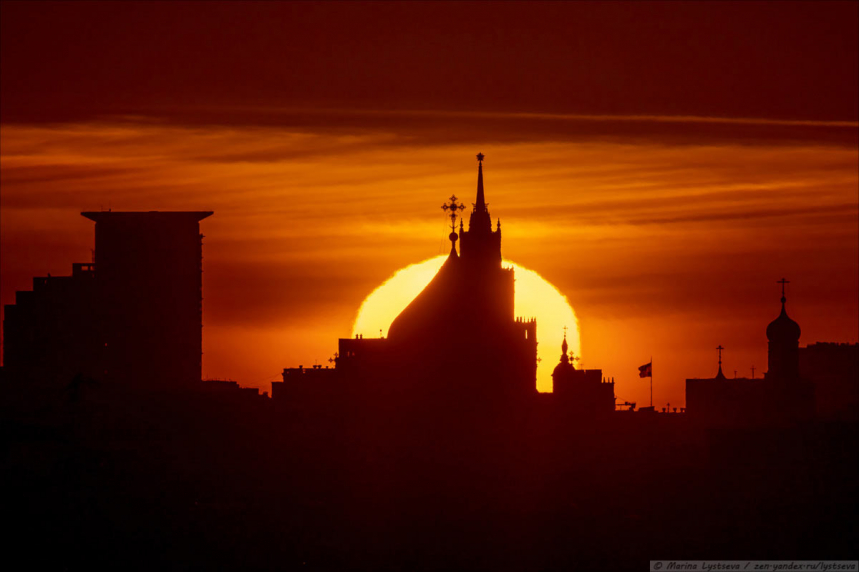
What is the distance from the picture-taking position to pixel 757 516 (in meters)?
167

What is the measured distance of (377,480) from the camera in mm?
188250

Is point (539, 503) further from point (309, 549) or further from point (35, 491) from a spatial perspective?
point (35, 491)

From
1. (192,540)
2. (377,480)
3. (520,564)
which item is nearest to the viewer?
(520,564)

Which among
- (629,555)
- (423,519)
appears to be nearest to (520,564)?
(629,555)

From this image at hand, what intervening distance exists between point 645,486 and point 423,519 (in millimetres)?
36370

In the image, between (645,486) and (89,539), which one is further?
(645,486)

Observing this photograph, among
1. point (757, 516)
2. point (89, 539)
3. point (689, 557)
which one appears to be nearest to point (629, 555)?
point (689, 557)

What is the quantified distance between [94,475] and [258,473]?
1571 centimetres

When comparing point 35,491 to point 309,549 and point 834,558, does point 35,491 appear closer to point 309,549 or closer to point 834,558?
point 309,549

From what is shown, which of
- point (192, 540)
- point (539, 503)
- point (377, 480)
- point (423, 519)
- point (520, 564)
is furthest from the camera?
point (377, 480)

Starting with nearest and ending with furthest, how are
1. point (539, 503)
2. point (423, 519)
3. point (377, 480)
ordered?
point (423, 519) < point (539, 503) < point (377, 480)

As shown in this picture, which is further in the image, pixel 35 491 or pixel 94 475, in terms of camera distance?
pixel 94 475

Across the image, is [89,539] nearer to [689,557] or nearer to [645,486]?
[689,557]

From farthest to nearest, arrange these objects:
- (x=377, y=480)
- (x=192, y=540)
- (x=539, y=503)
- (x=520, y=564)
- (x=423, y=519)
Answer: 1. (x=377, y=480)
2. (x=539, y=503)
3. (x=423, y=519)
4. (x=192, y=540)
5. (x=520, y=564)
